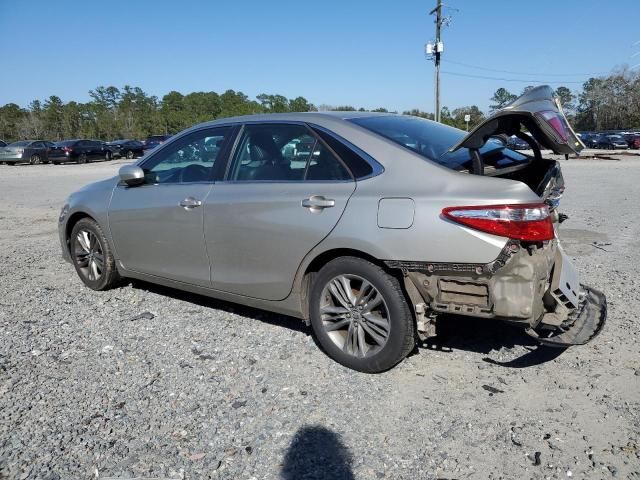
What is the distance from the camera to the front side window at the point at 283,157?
3497mm

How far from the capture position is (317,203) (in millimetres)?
3365

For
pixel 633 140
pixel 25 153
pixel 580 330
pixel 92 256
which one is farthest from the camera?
pixel 633 140

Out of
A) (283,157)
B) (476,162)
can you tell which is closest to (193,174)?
(283,157)

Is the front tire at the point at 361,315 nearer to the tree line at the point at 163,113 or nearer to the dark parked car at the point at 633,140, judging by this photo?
the dark parked car at the point at 633,140

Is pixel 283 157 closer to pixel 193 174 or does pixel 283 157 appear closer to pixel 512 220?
pixel 193 174

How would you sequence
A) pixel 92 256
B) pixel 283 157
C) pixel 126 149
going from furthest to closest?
pixel 126 149
pixel 92 256
pixel 283 157

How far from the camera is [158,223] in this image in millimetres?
4305

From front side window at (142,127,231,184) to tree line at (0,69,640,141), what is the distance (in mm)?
63100

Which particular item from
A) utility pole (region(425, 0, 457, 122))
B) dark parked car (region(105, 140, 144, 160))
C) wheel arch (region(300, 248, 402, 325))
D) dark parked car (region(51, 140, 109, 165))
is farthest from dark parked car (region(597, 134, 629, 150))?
wheel arch (region(300, 248, 402, 325))

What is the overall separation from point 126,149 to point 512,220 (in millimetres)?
41112

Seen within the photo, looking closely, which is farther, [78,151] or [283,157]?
[78,151]

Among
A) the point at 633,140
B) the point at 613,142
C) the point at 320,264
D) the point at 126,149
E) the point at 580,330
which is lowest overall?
the point at 580,330

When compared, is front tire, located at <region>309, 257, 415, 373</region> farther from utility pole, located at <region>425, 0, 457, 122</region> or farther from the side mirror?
utility pole, located at <region>425, 0, 457, 122</region>

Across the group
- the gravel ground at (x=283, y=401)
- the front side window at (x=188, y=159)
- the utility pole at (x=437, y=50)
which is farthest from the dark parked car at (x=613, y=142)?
the front side window at (x=188, y=159)
